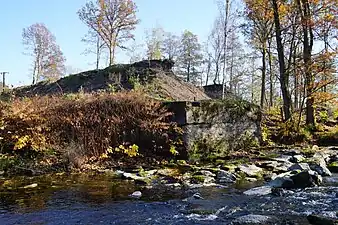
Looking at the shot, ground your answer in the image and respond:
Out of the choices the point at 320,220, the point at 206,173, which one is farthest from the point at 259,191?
the point at 320,220

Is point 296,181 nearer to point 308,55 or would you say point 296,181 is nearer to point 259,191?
point 259,191

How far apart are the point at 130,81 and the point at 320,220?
15.7 meters

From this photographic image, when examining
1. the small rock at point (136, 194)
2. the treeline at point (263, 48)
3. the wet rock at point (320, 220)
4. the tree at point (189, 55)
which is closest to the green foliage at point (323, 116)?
the treeline at point (263, 48)

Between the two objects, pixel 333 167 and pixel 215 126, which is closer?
pixel 333 167

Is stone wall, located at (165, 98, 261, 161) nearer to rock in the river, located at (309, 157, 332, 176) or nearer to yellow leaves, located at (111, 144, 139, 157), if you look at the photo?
yellow leaves, located at (111, 144, 139, 157)

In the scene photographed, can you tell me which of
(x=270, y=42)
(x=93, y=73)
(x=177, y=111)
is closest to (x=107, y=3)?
(x=93, y=73)

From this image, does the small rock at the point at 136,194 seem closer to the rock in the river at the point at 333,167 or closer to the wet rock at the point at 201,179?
the wet rock at the point at 201,179

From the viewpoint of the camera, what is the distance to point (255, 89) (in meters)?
41.2

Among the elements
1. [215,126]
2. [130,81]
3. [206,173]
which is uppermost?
[130,81]

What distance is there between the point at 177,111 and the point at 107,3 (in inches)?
893

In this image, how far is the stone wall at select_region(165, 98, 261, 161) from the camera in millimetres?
12609

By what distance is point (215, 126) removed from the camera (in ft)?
43.3

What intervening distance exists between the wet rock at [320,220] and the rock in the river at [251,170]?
13.8 feet

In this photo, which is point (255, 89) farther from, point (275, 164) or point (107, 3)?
point (275, 164)
